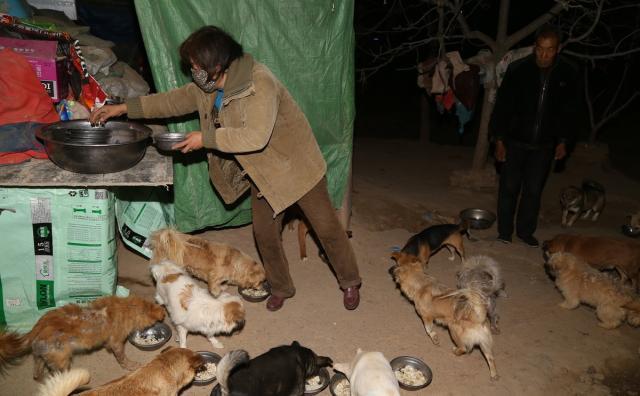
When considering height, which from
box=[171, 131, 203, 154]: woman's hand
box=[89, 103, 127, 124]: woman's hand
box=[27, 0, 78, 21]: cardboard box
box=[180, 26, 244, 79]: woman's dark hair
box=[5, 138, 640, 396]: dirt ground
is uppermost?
box=[27, 0, 78, 21]: cardboard box

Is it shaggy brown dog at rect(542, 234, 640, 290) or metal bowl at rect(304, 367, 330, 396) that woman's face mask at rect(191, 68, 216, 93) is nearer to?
metal bowl at rect(304, 367, 330, 396)

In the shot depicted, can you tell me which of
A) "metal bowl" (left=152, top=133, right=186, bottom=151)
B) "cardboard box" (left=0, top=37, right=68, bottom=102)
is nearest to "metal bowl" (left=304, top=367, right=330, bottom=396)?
"metal bowl" (left=152, top=133, right=186, bottom=151)

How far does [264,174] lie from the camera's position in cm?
386

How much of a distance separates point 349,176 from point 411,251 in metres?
1.11

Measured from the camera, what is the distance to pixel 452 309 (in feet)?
13.2

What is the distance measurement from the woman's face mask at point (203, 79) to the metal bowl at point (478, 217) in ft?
13.9

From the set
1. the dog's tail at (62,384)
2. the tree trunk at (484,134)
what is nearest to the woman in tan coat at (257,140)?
the dog's tail at (62,384)

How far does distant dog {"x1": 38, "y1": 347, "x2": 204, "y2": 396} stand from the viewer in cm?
290

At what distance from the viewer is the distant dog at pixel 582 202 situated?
21.9 feet

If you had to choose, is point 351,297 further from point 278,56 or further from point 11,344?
point 11,344

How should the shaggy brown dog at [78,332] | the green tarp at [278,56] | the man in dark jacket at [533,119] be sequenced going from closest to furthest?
the shaggy brown dog at [78,332] → the green tarp at [278,56] → the man in dark jacket at [533,119]

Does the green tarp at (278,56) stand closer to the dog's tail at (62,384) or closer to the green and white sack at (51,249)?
the green and white sack at (51,249)

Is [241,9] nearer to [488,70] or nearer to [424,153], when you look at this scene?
[488,70]

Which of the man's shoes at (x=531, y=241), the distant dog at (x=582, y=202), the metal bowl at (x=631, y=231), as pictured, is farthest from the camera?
the distant dog at (x=582, y=202)
